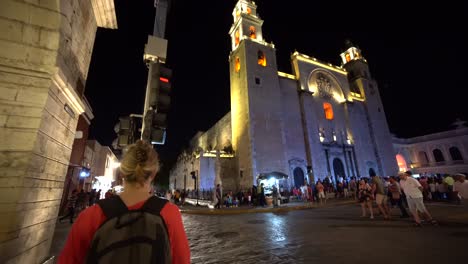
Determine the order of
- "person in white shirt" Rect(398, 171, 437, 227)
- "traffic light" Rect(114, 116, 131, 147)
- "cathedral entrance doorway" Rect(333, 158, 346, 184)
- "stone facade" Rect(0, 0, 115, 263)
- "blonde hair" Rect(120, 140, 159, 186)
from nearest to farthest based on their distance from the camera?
1. "blonde hair" Rect(120, 140, 159, 186)
2. "stone facade" Rect(0, 0, 115, 263)
3. "traffic light" Rect(114, 116, 131, 147)
4. "person in white shirt" Rect(398, 171, 437, 227)
5. "cathedral entrance doorway" Rect(333, 158, 346, 184)

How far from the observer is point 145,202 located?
50.6 inches

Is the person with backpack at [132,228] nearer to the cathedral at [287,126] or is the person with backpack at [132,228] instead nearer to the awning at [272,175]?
the cathedral at [287,126]

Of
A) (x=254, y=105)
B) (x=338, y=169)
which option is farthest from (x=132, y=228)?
(x=338, y=169)

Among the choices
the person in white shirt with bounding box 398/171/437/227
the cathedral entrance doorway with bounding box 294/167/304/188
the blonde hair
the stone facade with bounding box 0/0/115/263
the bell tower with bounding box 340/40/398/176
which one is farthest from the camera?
the bell tower with bounding box 340/40/398/176

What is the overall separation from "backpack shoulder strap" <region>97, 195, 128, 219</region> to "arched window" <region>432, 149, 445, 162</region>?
168ft

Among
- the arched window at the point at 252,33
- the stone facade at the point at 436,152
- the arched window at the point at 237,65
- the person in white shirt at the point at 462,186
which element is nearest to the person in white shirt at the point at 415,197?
the person in white shirt at the point at 462,186

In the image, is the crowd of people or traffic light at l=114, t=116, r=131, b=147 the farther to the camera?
the crowd of people

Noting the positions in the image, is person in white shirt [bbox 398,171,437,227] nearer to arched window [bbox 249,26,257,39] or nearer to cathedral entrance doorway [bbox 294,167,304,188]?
cathedral entrance doorway [bbox 294,167,304,188]

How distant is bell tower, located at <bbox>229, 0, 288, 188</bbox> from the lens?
22.5 m


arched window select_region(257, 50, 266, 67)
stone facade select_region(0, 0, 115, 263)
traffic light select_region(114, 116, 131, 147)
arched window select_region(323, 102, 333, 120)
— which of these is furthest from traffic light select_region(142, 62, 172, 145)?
arched window select_region(323, 102, 333, 120)

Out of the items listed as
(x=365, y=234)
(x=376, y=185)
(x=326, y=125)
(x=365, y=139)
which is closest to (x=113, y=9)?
(x=365, y=234)

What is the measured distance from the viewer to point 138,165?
55.5 inches

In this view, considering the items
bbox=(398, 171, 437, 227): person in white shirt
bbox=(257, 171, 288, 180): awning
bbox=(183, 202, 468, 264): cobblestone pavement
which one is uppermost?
bbox=(257, 171, 288, 180): awning

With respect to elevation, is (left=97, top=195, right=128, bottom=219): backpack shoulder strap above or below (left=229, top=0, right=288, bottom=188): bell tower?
below
